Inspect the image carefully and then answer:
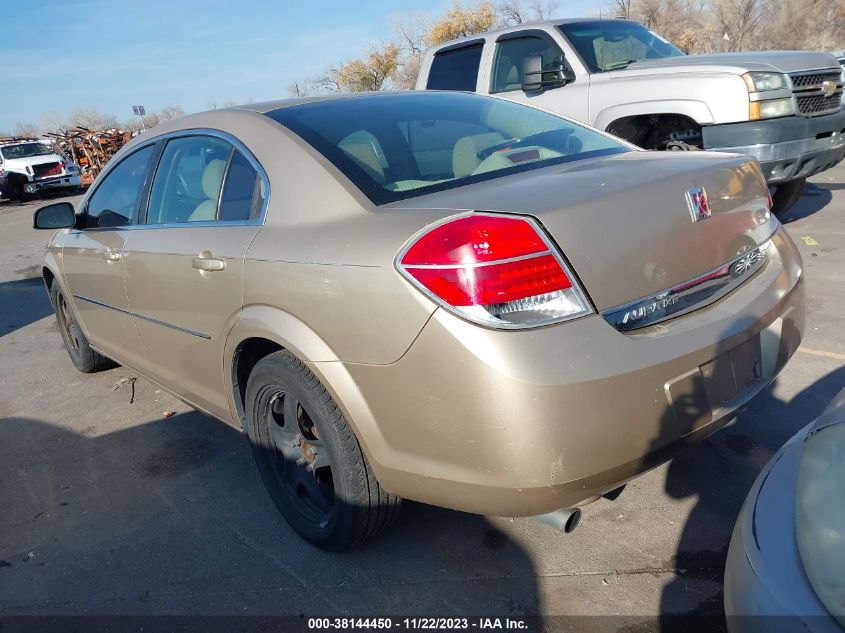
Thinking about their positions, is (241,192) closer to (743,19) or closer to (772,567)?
(772,567)

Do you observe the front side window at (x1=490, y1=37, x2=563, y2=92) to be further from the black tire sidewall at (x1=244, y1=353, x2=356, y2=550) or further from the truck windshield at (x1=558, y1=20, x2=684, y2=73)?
the black tire sidewall at (x1=244, y1=353, x2=356, y2=550)

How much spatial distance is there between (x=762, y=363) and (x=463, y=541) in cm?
126

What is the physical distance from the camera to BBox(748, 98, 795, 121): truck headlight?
541cm

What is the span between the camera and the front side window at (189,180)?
114 inches

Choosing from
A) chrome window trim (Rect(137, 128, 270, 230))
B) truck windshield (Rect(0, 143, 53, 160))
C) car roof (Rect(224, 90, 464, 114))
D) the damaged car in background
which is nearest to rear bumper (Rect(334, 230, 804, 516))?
the damaged car in background

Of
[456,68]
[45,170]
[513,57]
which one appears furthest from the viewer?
[45,170]

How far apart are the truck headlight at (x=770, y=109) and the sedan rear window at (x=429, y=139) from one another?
121 inches

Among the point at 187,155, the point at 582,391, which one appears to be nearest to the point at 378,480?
the point at 582,391

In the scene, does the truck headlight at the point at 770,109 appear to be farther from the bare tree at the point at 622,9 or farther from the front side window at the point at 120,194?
the bare tree at the point at 622,9

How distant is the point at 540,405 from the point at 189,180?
214 cm

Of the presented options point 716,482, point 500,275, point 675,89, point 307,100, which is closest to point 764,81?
point 675,89

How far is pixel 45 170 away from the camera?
22562 mm

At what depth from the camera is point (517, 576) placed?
7.70ft

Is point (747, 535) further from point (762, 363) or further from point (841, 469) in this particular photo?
point (762, 363)
